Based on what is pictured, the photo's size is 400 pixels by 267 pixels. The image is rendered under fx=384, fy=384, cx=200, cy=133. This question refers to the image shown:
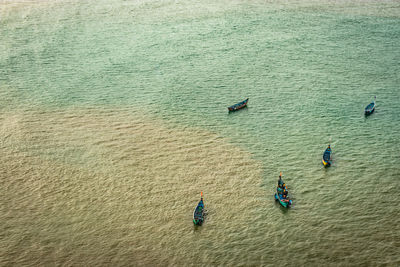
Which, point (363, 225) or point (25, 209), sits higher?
point (25, 209)

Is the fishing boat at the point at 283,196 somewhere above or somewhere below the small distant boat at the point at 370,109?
above

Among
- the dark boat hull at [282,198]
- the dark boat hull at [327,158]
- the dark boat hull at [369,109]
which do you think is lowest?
the dark boat hull at [369,109]

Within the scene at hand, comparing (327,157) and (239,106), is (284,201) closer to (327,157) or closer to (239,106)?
(327,157)

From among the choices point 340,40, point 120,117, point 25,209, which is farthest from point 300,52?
point 25,209

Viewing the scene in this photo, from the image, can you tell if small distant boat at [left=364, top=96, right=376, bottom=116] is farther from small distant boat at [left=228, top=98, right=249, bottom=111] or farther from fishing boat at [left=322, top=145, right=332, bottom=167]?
small distant boat at [left=228, top=98, right=249, bottom=111]

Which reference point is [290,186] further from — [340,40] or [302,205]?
[340,40]

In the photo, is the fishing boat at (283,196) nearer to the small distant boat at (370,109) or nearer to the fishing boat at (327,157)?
the fishing boat at (327,157)

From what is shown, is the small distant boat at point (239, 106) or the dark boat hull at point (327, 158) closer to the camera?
the dark boat hull at point (327, 158)

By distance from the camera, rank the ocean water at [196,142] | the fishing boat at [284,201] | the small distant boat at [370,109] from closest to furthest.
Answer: the ocean water at [196,142], the fishing boat at [284,201], the small distant boat at [370,109]

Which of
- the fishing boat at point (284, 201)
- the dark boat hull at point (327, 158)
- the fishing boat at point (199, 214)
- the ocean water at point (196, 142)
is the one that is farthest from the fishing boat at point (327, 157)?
the fishing boat at point (199, 214)
